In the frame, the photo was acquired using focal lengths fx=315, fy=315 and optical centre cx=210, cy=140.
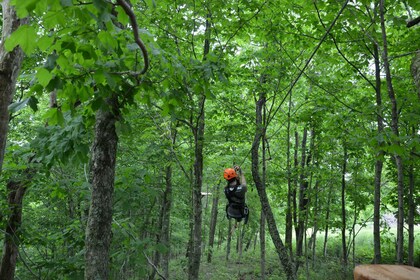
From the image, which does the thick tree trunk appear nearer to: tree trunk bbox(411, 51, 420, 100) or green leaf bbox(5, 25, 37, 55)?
green leaf bbox(5, 25, 37, 55)

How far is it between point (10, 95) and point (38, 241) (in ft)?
16.1

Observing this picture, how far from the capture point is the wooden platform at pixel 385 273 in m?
3.04

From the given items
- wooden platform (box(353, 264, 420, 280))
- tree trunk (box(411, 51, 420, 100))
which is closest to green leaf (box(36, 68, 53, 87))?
wooden platform (box(353, 264, 420, 280))

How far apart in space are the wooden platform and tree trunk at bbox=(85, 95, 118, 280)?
2.85m

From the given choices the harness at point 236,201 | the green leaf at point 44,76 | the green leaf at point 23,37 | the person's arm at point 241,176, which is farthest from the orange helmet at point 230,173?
the green leaf at point 23,37

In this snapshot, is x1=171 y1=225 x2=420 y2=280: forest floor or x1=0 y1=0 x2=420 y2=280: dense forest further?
x1=171 y1=225 x2=420 y2=280: forest floor

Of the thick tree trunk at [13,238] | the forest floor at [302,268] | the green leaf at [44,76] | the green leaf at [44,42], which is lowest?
the forest floor at [302,268]

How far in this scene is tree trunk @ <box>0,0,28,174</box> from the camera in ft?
9.30

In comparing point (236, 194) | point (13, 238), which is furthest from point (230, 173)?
point (13, 238)

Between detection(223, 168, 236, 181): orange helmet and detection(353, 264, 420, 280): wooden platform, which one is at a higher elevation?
detection(223, 168, 236, 181): orange helmet

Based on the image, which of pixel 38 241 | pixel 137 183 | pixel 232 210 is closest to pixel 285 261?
pixel 232 210

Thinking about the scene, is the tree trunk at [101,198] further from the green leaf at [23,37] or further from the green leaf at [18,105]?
the green leaf at [23,37]

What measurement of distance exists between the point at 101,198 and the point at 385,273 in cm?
316

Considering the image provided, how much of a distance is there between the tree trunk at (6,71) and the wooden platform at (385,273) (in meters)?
3.65
